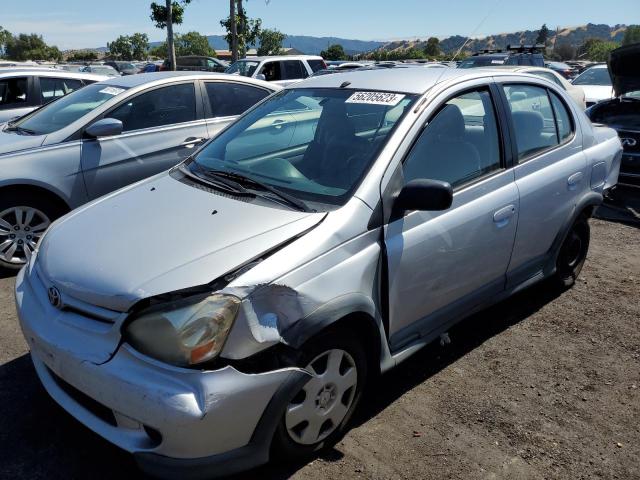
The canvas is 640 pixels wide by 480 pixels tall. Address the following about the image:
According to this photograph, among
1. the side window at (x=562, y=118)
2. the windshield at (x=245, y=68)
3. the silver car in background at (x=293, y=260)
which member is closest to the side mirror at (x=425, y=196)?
the silver car in background at (x=293, y=260)

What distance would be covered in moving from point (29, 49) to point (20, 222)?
257ft

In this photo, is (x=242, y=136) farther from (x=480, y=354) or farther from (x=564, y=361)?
(x=564, y=361)

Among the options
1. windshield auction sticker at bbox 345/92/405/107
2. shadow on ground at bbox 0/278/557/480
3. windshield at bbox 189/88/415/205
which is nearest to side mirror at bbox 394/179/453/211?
windshield at bbox 189/88/415/205

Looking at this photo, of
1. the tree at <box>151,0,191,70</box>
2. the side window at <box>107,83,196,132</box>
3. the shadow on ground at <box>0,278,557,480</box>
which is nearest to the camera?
the shadow on ground at <box>0,278,557,480</box>

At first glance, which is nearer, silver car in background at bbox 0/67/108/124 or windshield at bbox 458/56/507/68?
silver car in background at bbox 0/67/108/124

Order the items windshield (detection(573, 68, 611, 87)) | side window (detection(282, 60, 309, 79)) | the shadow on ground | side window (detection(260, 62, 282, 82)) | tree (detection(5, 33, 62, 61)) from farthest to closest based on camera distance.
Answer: tree (detection(5, 33, 62, 61)), side window (detection(282, 60, 309, 79)), side window (detection(260, 62, 282, 82)), windshield (detection(573, 68, 611, 87)), the shadow on ground

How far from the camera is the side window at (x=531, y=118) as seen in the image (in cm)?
365

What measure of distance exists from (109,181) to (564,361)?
4006 millimetres

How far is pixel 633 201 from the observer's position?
730 centimetres

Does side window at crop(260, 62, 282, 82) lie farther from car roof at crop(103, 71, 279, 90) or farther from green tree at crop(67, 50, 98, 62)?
green tree at crop(67, 50, 98, 62)

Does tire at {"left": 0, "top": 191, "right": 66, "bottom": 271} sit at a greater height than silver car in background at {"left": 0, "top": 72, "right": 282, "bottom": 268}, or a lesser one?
lesser

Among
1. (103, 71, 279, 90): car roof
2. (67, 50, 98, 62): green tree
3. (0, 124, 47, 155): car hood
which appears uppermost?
(67, 50, 98, 62): green tree

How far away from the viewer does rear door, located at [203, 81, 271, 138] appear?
19.2 feet

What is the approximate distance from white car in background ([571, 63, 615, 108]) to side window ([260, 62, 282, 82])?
750cm
